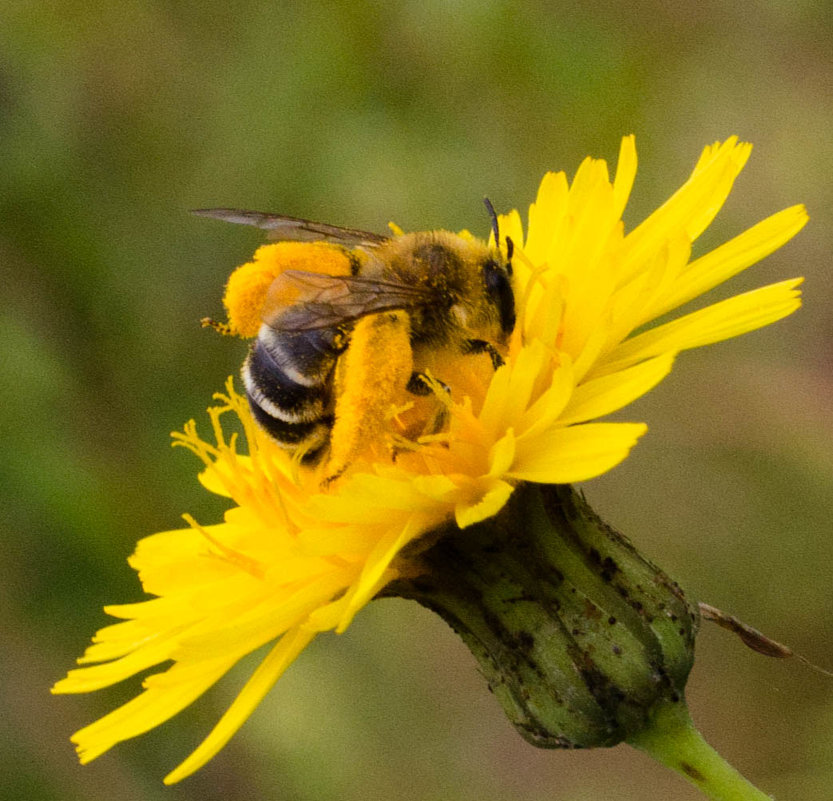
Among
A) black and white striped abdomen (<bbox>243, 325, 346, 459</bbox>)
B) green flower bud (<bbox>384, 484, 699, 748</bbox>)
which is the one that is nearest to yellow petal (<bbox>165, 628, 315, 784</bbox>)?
green flower bud (<bbox>384, 484, 699, 748</bbox>)

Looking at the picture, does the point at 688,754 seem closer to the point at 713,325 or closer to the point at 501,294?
the point at 713,325

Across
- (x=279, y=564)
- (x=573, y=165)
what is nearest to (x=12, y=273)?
(x=573, y=165)

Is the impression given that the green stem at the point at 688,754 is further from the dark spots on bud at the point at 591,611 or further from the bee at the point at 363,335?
the bee at the point at 363,335

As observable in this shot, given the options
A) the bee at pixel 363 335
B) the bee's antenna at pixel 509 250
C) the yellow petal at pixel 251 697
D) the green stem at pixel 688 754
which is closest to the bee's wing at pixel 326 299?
the bee at pixel 363 335

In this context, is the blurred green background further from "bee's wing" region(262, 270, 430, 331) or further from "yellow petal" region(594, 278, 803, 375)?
"yellow petal" region(594, 278, 803, 375)

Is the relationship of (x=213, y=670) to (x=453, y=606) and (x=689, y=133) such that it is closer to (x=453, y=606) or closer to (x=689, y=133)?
(x=453, y=606)

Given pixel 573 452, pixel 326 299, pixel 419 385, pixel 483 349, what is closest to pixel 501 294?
pixel 483 349
